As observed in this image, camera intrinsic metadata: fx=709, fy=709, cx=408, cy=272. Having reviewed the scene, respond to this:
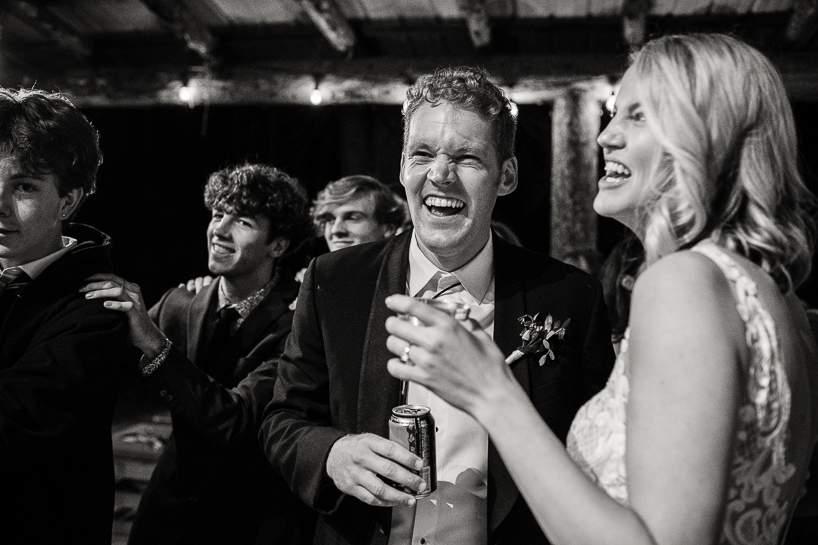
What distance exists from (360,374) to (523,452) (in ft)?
2.88

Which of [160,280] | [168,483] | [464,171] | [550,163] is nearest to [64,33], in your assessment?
[160,280]

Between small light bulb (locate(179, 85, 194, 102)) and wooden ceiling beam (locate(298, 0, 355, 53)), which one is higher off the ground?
wooden ceiling beam (locate(298, 0, 355, 53))

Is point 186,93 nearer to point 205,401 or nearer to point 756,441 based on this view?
point 205,401

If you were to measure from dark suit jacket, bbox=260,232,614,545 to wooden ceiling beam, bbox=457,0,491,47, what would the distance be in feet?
10.5

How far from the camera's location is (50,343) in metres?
1.75

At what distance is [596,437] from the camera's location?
131 centimetres

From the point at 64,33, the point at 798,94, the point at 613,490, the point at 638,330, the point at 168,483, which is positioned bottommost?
the point at 168,483

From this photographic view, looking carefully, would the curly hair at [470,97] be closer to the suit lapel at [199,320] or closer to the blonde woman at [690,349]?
the blonde woman at [690,349]

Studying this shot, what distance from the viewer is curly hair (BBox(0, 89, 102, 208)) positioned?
1908 mm

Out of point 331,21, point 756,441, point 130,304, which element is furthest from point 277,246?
point 331,21

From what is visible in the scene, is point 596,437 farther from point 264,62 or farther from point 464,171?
point 264,62

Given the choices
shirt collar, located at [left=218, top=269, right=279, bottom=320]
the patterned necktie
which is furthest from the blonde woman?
shirt collar, located at [left=218, top=269, right=279, bottom=320]

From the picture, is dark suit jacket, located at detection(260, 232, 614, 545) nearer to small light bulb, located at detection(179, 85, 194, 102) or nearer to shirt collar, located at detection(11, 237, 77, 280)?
shirt collar, located at detection(11, 237, 77, 280)

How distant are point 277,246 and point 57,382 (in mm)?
1525
